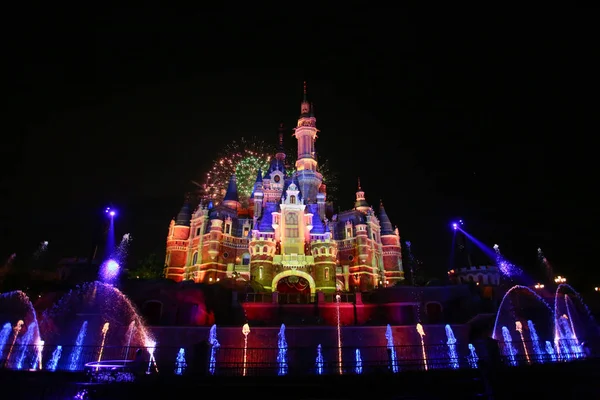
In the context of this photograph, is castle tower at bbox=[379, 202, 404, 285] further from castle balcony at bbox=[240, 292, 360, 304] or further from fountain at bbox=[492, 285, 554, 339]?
fountain at bbox=[492, 285, 554, 339]

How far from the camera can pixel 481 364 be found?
1578 cm

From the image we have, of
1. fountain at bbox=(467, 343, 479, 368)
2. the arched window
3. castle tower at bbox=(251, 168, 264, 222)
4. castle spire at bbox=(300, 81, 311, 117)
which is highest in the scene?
castle spire at bbox=(300, 81, 311, 117)

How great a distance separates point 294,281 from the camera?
5231cm

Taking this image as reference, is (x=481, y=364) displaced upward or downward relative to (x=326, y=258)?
downward

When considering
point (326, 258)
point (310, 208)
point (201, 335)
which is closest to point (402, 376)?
point (201, 335)

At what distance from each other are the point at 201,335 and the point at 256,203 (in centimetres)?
3689

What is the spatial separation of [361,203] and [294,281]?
22642 mm

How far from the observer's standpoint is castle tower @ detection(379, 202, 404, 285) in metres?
60.8

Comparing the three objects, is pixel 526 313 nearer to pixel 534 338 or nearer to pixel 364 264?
pixel 534 338

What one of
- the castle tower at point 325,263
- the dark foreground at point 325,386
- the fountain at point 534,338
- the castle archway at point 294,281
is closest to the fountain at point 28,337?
the dark foreground at point 325,386

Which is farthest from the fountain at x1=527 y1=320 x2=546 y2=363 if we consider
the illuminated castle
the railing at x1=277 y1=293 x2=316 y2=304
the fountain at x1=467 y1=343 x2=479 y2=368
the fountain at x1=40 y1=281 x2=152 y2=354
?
the fountain at x1=40 y1=281 x2=152 y2=354

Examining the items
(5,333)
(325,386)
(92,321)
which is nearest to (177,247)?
(92,321)

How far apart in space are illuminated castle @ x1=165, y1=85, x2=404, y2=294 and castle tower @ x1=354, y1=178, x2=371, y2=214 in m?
0.19

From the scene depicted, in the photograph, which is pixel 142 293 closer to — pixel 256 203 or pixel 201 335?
pixel 201 335
